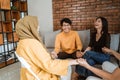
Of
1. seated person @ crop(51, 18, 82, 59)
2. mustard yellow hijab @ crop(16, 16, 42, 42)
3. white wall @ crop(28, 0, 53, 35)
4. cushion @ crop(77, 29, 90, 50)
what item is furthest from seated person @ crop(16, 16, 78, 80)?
white wall @ crop(28, 0, 53, 35)

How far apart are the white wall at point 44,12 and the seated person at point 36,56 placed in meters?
2.64

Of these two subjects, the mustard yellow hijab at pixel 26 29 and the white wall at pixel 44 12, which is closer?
the mustard yellow hijab at pixel 26 29

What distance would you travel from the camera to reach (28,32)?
153 cm

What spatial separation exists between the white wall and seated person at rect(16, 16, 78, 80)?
8.66 ft

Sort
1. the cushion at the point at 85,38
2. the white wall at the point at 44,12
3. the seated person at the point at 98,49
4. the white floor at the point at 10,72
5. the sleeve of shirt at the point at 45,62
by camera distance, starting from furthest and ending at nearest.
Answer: the white wall at the point at 44,12 < the cushion at the point at 85,38 < the white floor at the point at 10,72 < the seated person at the point at 98,49 < the sleeve of shirt at the point at 45,62

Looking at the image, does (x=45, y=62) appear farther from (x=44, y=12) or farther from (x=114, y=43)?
(x=44, y=12)

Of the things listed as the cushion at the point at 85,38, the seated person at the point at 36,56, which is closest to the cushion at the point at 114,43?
the cushion at the point at 85,38

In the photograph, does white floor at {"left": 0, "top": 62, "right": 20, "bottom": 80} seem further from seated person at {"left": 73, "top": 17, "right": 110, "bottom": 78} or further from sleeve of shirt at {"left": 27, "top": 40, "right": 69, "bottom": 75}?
sleeve of shirt at {"left": 27, "top": 40, "right": 69, "bottom": 75}

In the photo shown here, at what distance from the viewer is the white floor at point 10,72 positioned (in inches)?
119

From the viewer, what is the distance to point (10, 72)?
130 inches

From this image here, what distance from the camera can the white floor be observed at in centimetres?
301

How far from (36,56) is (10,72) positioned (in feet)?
7.05

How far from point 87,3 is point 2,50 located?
8.16 feet

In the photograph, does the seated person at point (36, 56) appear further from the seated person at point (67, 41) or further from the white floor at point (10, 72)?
the white floor at point (10, 72)
